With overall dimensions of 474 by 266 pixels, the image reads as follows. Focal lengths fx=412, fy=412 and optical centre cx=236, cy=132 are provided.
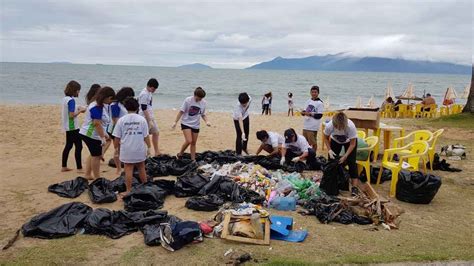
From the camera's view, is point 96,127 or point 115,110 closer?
point 96,127

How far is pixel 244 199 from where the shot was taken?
6.25 meters

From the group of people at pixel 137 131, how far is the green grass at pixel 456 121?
8521mm

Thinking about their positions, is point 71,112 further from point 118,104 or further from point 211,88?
point 211,88

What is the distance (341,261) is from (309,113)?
485cm

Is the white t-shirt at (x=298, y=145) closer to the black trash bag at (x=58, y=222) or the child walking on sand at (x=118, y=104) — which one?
the child walking on sand at (x=118, y=104)

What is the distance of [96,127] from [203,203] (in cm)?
229

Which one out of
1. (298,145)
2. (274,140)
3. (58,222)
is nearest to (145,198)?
(58,222)

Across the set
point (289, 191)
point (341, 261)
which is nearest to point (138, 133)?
point (289, 191)

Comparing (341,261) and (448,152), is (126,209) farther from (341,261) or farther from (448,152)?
(448,152)

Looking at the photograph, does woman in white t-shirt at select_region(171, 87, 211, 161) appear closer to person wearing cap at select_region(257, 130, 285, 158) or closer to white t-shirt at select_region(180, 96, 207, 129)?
white t-shirt at select_region(180, 96, 207, 129)

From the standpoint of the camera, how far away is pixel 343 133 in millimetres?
6605

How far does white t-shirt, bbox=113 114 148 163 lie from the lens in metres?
5.99

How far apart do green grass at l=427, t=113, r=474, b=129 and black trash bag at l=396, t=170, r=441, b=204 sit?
31.3 feet

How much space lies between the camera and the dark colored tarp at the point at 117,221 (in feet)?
16.6
